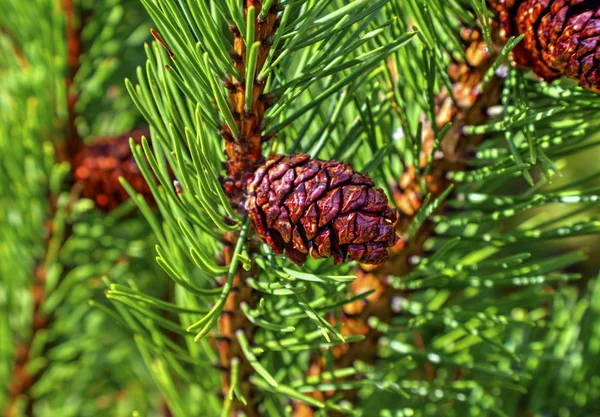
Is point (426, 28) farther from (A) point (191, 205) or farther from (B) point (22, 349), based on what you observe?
(B) point (22, 349)

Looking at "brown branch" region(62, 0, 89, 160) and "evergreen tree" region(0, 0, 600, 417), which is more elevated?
"brown branch" region(62, 0, 89, 160)

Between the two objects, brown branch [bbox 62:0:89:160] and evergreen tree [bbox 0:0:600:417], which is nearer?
evergreen tree [bbox 0:0:600:417]

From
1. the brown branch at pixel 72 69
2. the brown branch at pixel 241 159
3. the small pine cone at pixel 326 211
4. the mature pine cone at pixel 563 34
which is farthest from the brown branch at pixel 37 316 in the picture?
the mature pine cone at pixel 563 34

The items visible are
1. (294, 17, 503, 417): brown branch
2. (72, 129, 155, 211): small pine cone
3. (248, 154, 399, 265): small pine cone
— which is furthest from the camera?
(72, 129, 155, 211): small pine cone

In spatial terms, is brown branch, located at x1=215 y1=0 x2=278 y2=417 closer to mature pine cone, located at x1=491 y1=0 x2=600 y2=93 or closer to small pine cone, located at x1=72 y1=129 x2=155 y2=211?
mature pine cone, located at x1=491 y1=0 x2=600 y2=93

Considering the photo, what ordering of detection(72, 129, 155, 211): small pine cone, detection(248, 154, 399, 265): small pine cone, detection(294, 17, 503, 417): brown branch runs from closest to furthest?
detection(248, 154, 399, 265): small pine cone, detection(294, 17, 503, 417): brown branch, detection(72, 129, 155, 211): small pine cone

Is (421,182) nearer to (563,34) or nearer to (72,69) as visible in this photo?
(563,34)

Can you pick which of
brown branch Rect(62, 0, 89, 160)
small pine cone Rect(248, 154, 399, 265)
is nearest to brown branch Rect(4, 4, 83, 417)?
brown branch Rect(62, 0, 89, 160)

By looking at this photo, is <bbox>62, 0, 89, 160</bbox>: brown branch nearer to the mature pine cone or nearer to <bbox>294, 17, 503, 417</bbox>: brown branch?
<bbox>294, 17, 503, 417</bbox>: brown branch
